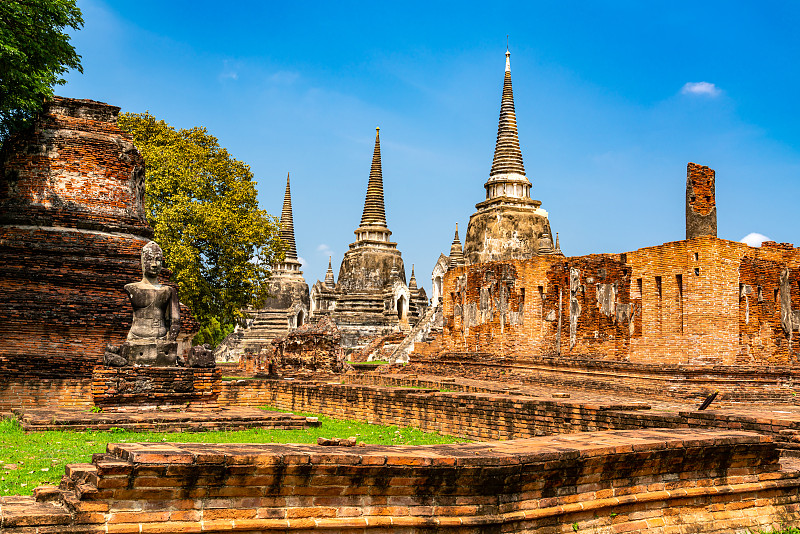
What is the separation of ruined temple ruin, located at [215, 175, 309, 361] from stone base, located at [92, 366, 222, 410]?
1299 inches

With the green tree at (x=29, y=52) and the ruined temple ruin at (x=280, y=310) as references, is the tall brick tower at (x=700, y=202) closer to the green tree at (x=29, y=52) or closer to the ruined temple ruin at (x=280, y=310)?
the green tree at (x=29, y=52)

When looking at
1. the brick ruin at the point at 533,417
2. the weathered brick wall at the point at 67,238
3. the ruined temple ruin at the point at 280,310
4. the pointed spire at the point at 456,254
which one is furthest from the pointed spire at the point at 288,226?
the weathered brick wall at the point at 67,238

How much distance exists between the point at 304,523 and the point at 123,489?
922mm

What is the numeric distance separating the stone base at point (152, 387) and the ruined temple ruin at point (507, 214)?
2726 cm

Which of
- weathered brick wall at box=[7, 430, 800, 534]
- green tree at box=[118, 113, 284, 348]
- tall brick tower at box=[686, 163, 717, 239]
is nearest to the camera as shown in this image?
weathered brick wall at box=[7, 430, 800, 534]

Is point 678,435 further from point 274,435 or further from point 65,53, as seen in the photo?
point 65,53

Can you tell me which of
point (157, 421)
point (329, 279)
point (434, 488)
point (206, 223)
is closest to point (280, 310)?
point (329, 279)

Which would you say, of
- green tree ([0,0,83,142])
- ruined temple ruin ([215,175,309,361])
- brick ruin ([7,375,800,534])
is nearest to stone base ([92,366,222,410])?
green tree ([0,0,83,142])

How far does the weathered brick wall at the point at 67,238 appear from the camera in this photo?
12.7m

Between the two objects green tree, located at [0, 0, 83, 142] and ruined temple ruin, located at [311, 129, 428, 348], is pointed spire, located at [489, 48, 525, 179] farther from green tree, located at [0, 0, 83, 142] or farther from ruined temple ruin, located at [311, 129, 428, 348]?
green tree, located at [0, 0, 83, 142]

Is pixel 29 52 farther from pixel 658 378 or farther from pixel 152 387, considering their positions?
pixel 658 378

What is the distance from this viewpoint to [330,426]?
11125 mm

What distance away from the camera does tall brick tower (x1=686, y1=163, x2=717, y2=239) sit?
645 inches

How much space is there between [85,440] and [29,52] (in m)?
9.28
